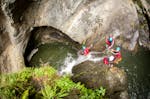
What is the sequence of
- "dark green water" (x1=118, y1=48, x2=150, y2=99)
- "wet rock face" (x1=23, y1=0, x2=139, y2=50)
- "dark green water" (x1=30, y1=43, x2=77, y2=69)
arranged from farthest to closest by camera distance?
"dark green water" (x1=30, y1=43, x2=77, y2=69) → "wet rock face" (x1=23, y1=0, x2=139, y2=50) → "dark green water" (x1=118, y1=48, x2=150, y2=99)

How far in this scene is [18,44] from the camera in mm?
12453

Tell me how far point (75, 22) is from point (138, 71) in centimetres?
405

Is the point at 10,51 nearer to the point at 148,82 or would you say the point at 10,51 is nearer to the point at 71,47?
the point at 71,47

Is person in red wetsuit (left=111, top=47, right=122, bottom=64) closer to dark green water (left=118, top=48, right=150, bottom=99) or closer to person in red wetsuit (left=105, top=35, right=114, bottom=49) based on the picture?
dark green water (left=118, top=48, right=150, bottom=99)

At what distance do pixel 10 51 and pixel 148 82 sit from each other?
22.3 ft

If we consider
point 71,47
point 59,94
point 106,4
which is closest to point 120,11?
point 106,4

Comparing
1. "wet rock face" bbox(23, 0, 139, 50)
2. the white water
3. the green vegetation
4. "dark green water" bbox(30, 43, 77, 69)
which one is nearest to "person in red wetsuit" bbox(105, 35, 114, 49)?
"wet rock face" bbox(23, 0, 139, 50)

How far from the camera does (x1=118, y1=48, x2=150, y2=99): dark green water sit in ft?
38.9

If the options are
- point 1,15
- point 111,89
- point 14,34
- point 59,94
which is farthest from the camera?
point 14,34

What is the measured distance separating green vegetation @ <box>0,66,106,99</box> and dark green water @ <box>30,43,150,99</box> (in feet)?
15.0

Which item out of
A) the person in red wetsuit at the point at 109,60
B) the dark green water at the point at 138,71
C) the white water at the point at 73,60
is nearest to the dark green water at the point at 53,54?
the white water at the point at 73,60

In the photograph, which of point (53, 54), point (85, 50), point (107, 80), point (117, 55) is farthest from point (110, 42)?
point (107, 80)

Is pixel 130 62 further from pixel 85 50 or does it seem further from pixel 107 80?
pixel 107 80

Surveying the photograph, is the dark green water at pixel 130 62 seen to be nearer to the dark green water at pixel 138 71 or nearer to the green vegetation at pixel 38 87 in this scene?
the dark green water at pixel 138 71
